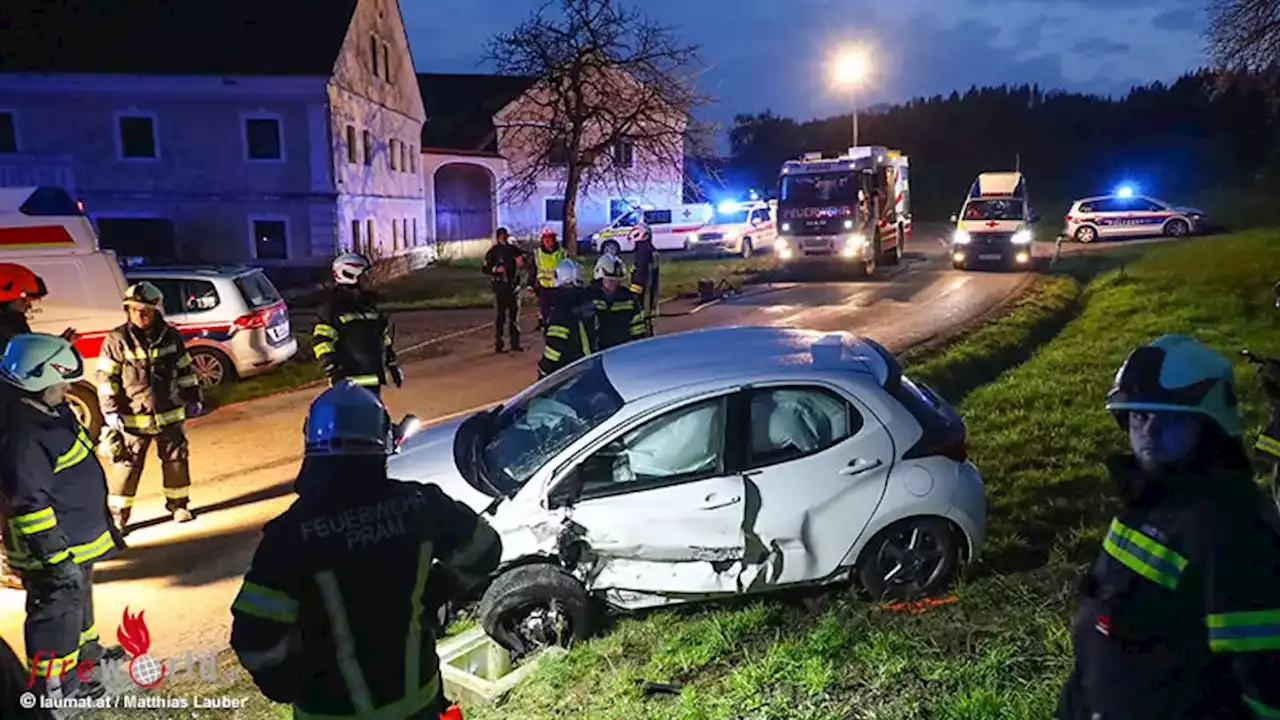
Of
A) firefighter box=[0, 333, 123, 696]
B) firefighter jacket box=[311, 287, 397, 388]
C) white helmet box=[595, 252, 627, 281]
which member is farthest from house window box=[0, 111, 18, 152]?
firefighter box=[0, 333, 123, 696]

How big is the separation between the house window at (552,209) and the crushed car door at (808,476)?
35.7 meters

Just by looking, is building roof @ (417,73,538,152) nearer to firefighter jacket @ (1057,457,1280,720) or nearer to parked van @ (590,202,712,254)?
parked van @ (590,202,712,254)

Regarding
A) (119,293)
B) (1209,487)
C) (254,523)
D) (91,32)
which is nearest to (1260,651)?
(1209,487)

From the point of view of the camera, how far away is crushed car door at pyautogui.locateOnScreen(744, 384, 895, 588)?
15.5 feet

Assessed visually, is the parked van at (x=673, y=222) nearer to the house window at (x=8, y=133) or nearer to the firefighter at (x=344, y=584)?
the house window at (x=8, y=133)

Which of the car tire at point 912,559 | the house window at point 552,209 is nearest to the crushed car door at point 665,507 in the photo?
the car tire at point 912,559

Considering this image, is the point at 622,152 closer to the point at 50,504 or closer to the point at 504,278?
the point at 504,278

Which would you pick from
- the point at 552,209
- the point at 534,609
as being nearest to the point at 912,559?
the point at 534,609

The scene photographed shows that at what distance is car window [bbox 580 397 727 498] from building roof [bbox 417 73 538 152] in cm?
3520

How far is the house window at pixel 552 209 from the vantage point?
3981 cm

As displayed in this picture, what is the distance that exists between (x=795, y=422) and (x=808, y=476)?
0.30m

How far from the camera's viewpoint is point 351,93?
27.9 metres

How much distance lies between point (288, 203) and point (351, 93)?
13.8 ft

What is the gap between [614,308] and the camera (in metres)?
7.71
